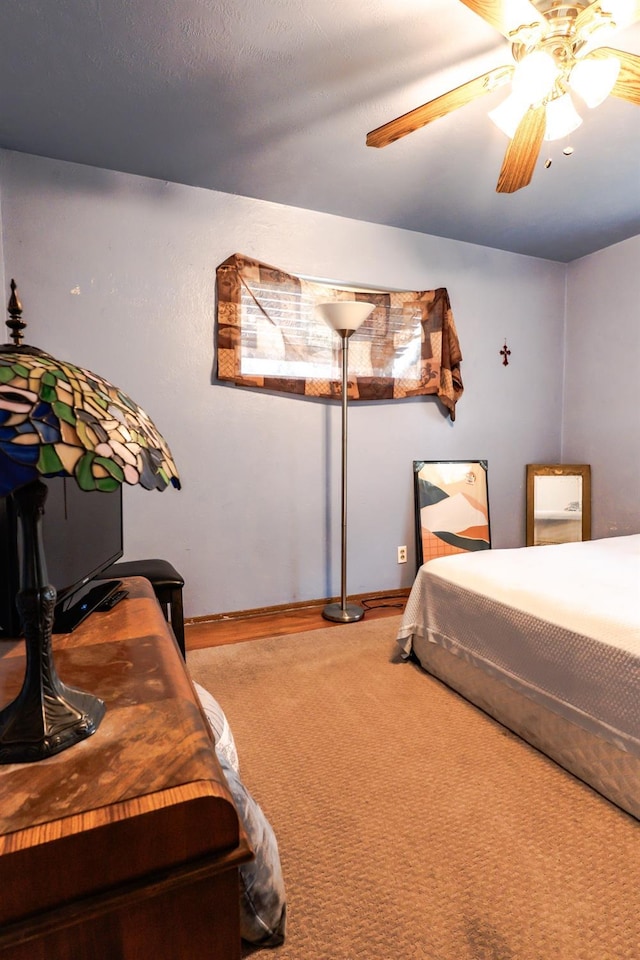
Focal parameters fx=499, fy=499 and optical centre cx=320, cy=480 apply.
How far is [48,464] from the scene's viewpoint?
0.47m

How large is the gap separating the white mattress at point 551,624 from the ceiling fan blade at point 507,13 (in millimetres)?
1679

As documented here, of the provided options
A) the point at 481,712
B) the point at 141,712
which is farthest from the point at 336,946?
the point at 481,712

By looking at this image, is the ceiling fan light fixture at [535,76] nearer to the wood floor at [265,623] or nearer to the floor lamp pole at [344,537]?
the floor lamp pole at [344,537]

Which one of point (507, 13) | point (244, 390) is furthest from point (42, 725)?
point (244, 390)

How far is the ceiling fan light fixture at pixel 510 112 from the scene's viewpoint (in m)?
1.59

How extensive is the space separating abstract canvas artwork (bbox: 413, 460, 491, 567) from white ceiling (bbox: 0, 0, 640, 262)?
1.61 metres

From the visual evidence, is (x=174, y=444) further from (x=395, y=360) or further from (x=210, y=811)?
(x=210, y=811)

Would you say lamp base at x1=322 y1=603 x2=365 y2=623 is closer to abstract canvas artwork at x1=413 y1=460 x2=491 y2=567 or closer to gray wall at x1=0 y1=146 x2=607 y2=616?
gray wall at x1=0 y1=146 x2=607 y2=616

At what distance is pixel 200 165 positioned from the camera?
8.05ft

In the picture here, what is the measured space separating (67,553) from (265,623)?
178cm

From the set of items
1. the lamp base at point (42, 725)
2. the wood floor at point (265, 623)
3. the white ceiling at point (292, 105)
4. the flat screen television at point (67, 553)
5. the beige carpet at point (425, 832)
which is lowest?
the beige carpet at point (425, 832)

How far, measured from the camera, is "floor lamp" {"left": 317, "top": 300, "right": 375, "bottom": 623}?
2.65m

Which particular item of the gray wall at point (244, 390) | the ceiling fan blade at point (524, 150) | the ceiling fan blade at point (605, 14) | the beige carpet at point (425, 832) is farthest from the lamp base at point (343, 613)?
the ceiling fan blade at point (605, 14)

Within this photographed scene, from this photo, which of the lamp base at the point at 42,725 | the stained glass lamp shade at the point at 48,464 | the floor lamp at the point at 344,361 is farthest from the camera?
the floor lamp at the point at 344,361
